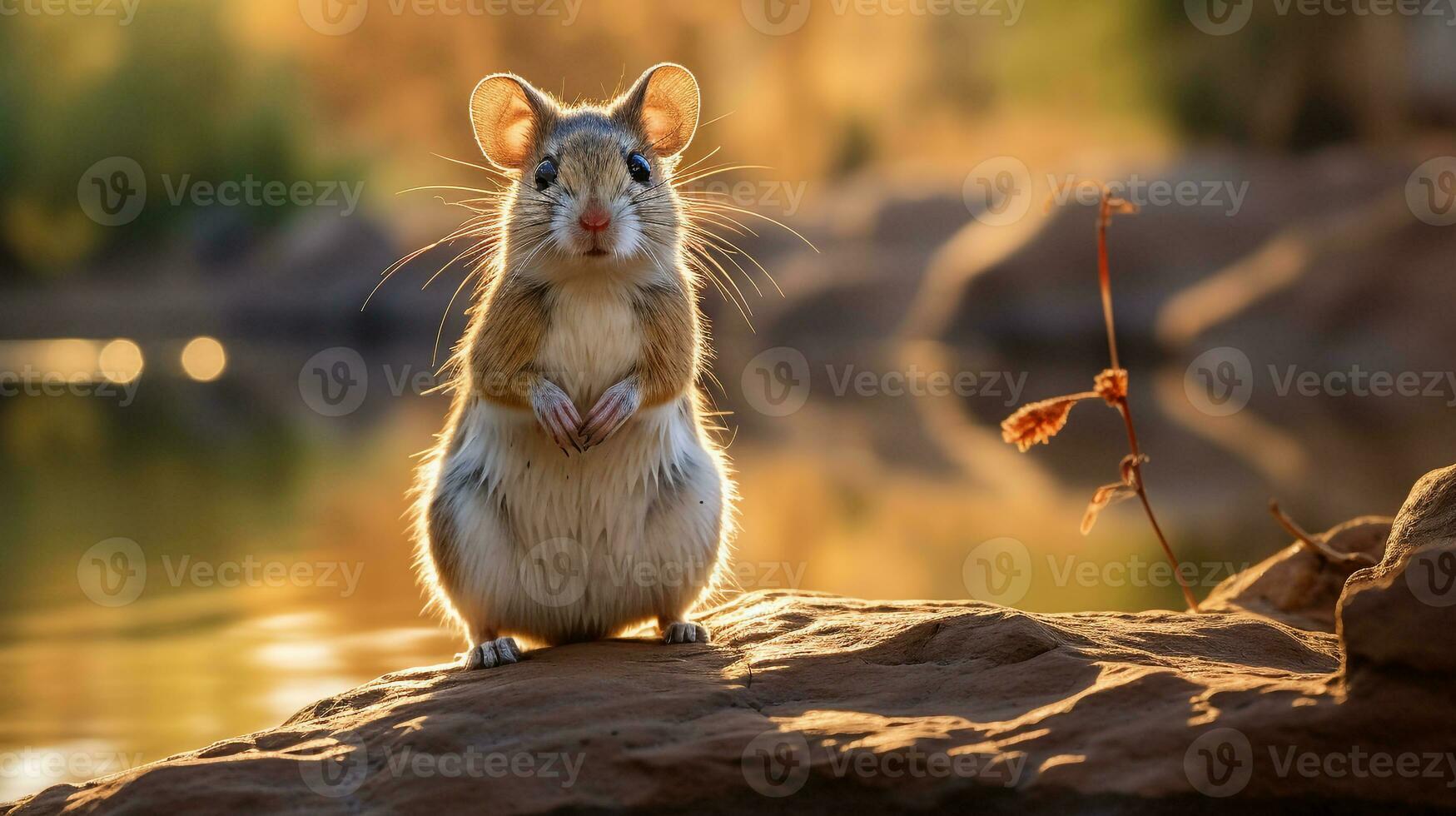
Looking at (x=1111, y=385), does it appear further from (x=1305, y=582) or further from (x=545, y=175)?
(x=545, y=175)

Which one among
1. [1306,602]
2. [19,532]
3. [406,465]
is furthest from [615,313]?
[406,465]

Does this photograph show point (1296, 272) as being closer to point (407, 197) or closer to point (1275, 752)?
point (1275, 752)

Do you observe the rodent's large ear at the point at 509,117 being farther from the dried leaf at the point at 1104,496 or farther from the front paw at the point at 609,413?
the dried leaf at the point at 1104,496

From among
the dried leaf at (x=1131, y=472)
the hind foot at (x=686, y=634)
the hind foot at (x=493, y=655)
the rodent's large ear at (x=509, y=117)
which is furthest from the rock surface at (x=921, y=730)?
the rodent's large ear at (x=509, y=117)

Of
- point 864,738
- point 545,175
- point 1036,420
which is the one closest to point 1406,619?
point 864,738

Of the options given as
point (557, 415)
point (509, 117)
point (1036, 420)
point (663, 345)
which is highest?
point (509, 117)

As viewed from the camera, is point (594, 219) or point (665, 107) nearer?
point (594, 219)
